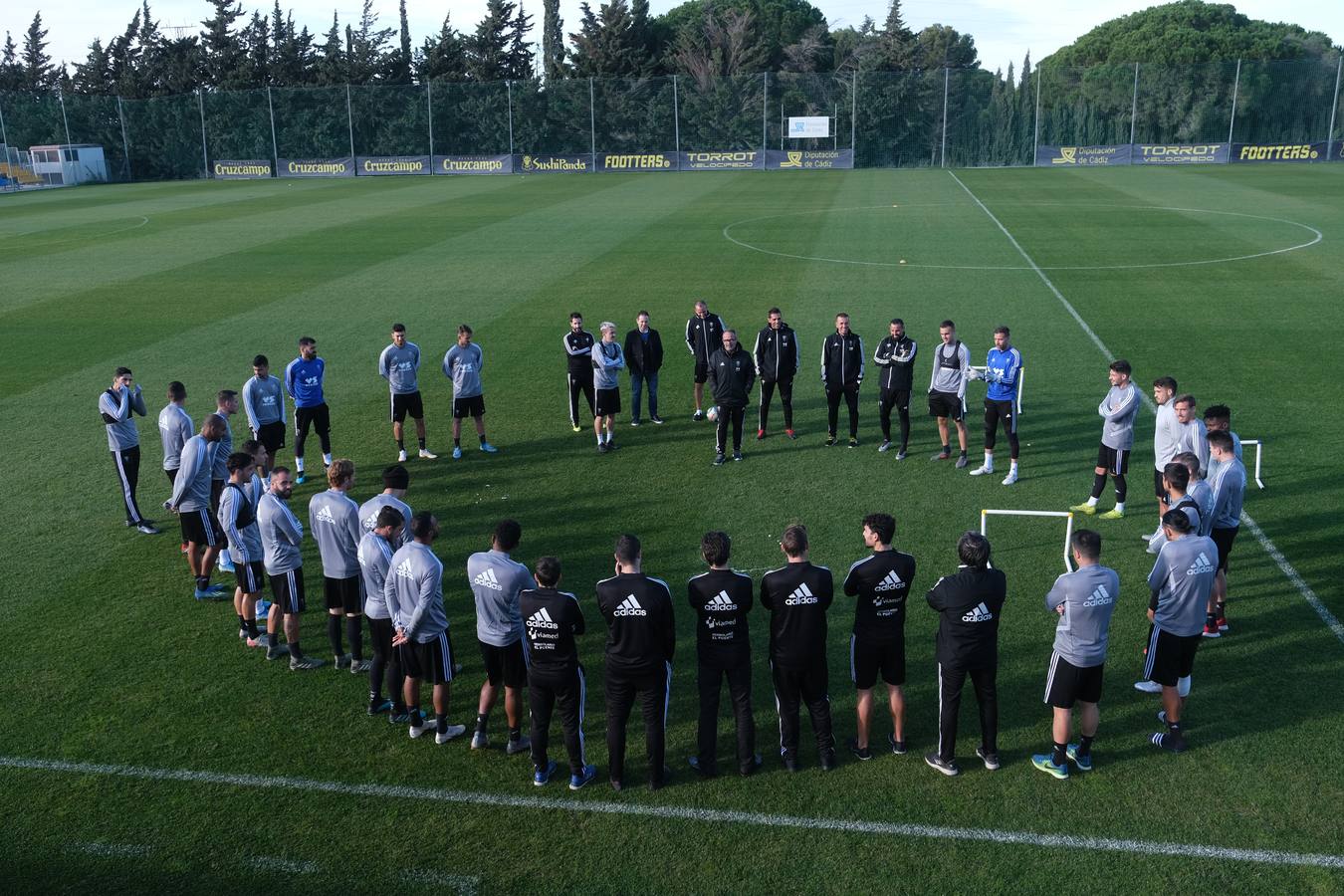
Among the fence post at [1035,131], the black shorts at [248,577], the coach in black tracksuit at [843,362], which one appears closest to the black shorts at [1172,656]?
the coach in black tracksuit at [843,362]

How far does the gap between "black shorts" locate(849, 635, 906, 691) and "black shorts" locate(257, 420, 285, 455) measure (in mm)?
8261

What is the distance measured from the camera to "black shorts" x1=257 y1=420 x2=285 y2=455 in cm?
1252

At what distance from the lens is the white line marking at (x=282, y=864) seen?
6.19 meters

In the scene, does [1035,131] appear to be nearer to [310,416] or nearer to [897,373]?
[897,373]

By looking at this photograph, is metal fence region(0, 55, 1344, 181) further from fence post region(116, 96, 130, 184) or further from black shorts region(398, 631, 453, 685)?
black shorts region(398, 631, 453, 685)

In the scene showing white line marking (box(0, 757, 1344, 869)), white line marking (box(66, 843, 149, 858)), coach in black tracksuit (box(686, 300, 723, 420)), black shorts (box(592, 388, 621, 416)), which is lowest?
white line marking (box(66, 843, 149, 858))

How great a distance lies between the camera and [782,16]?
83.7 m

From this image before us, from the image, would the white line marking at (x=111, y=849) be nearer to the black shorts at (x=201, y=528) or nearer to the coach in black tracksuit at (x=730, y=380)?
the black shorts at (x=201, y=528)

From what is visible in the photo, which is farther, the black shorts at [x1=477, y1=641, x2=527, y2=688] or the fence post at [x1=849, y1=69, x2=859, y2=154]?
the fence post at [x1=849, y1=69, x2=859, y2=154]

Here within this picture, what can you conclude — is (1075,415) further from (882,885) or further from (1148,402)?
(882,885)

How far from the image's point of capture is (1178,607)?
720 centimetres

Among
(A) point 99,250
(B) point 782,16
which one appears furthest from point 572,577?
(B) point 782,16

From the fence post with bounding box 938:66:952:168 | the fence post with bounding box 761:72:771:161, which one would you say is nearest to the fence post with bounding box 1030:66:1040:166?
the fence post with bounding box 938:66:952:168

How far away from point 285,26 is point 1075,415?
237 feet
